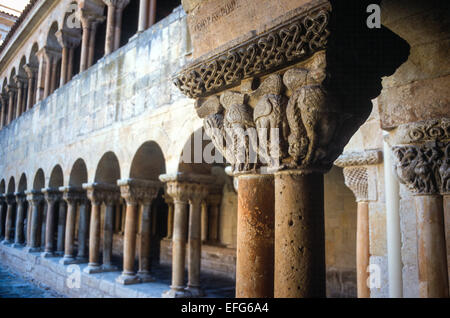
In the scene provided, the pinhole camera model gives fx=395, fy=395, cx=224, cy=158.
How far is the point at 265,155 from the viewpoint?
6.72 feet

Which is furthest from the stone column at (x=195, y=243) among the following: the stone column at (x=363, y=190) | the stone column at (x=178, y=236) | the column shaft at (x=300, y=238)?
the column shaft at (x=300, y=238)

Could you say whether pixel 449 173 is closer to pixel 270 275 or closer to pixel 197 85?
pixel 270 275

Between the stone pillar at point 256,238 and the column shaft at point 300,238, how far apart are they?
0.95 feet

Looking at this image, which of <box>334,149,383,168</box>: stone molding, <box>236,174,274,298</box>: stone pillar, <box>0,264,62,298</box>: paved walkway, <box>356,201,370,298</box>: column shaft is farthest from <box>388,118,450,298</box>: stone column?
<box>0,264,62,298</box>: paved walkway

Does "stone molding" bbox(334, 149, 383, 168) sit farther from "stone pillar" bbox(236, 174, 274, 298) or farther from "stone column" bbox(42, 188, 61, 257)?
"stone column" bbox(42, 188, 61, 257)

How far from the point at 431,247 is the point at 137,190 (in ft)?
18.6

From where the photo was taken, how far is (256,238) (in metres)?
2.20

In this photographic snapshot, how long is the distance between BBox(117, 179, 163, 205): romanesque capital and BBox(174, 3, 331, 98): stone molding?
5.43m

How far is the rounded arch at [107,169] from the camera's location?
8781 millimetres

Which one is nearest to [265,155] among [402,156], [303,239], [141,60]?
[303,239]

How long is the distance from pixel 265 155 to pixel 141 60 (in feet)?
19.6

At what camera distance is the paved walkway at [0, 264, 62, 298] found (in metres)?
9.52

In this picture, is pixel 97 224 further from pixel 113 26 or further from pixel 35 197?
pixel 35 197

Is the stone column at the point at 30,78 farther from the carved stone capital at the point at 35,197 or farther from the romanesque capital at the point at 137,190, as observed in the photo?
the romanesque capital at the point at 137,190
